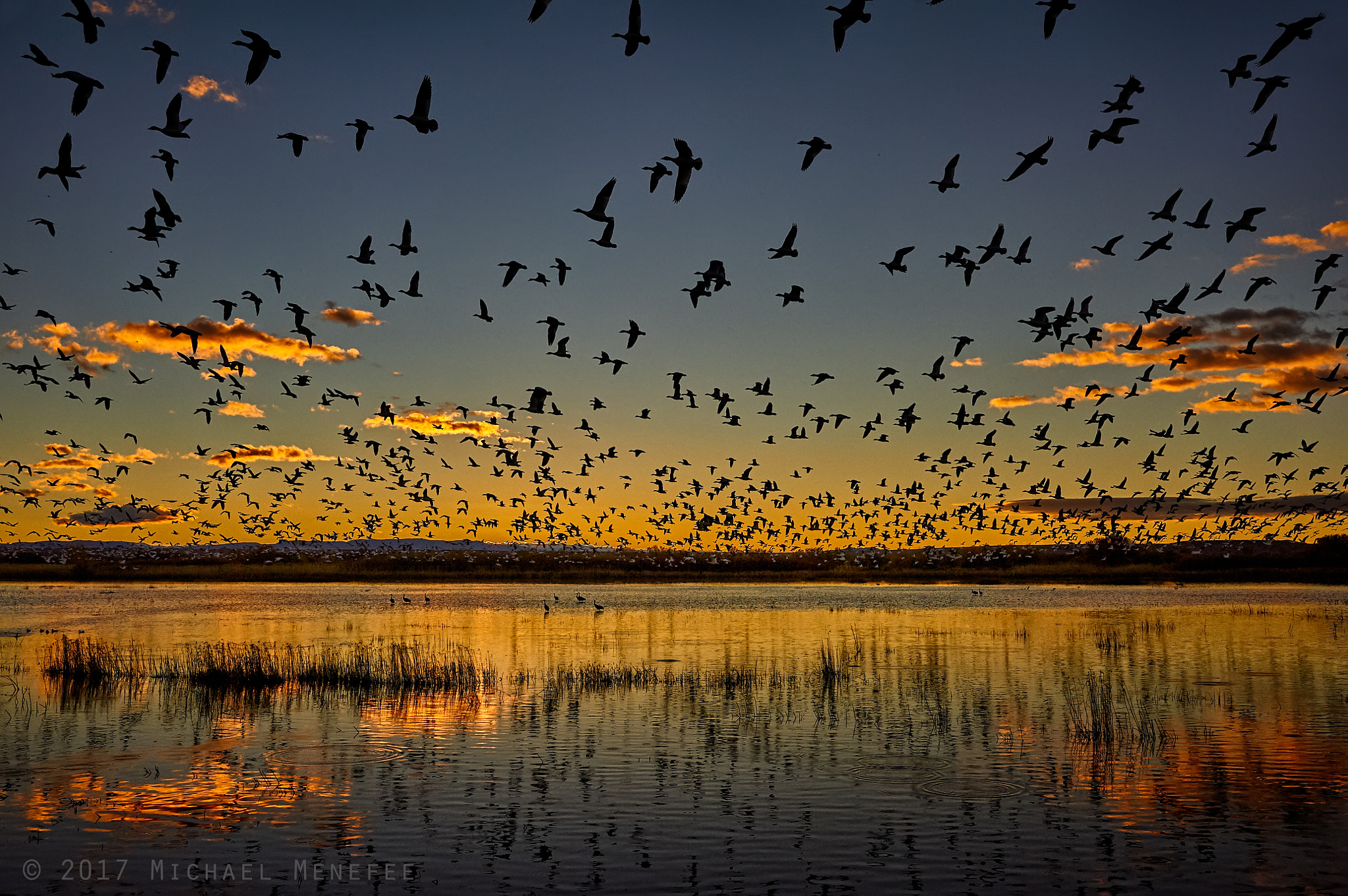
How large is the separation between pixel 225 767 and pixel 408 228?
12387 mm

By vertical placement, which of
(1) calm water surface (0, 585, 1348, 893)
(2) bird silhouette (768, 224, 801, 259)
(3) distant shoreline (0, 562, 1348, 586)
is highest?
(2) bird silhouette (768, 224, 801, 259)

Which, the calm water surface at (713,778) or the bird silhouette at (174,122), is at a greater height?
the bird silhouette at (174,122)

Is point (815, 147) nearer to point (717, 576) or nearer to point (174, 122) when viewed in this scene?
point (174, 122)

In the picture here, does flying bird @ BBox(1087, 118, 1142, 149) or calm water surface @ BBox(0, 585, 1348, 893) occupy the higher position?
flying bird @ BBox(1087, 118, 1142, 149)

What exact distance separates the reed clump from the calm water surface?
1339 millimetres

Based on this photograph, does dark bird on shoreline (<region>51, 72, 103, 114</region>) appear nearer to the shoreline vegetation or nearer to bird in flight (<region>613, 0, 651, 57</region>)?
bird in flight (<region>613, 0, 651, 57</region>)

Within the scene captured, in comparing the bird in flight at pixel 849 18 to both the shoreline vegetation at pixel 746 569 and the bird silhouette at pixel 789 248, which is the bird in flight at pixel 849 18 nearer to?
the bird silhouette at pixel 789 248

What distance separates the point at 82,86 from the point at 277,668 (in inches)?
925

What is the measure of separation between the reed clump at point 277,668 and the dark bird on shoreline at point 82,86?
20483 mm

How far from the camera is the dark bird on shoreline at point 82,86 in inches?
702

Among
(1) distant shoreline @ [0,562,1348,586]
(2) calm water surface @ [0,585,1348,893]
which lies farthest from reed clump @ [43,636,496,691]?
(1) distant shoreline @ [0,562,1348,586]

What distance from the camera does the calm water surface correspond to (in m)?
15.2

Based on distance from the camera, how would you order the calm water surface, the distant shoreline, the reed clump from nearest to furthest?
the calm water surface, the reed clump, the distant shoreline

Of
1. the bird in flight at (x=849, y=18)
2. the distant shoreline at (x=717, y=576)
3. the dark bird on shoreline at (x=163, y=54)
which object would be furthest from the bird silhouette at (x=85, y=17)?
the distant shoreline at (x=717, y=576)
